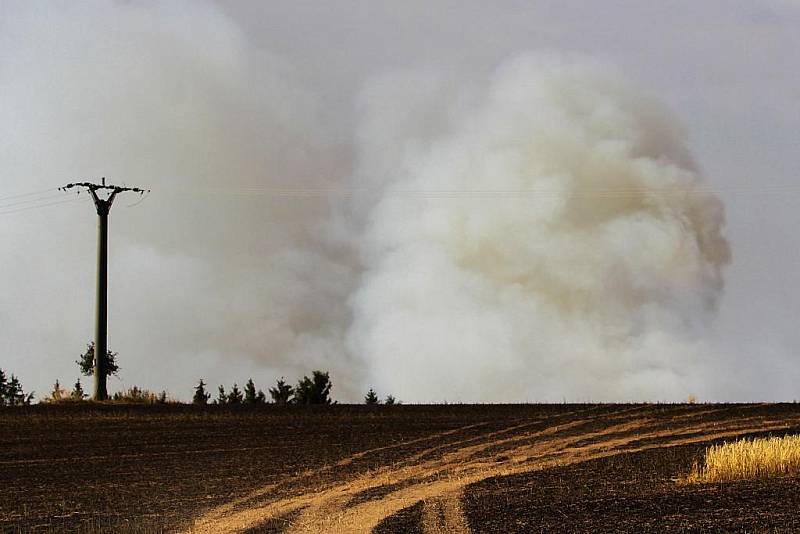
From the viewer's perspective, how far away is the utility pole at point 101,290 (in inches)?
1857

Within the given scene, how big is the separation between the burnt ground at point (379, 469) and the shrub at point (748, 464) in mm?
729

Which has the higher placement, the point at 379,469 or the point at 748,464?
the point at 379,469

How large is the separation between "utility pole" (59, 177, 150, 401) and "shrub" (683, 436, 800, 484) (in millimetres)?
28043

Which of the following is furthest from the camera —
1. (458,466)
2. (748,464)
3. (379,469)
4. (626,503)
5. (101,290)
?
(101,290)

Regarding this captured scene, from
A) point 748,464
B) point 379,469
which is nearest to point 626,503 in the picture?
point 748,464

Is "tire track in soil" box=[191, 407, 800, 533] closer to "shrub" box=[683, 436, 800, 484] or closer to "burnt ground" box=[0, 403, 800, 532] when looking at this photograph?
"burnt ground" box=[0, 403, 800, 532]

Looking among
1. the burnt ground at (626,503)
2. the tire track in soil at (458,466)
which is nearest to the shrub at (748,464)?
the burnt ground at (626,503)

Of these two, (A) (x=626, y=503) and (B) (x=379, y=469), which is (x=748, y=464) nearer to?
(A) (x=626, y=503)

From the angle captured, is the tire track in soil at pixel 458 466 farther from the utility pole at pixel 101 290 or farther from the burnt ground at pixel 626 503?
the utility pole at pixel 101 290

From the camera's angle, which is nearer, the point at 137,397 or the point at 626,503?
the point at 626,503

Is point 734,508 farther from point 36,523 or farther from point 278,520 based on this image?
point 36,523

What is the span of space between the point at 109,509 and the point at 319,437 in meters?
11.9

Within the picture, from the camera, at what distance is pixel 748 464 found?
941 inches

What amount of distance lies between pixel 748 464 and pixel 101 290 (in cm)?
3006
